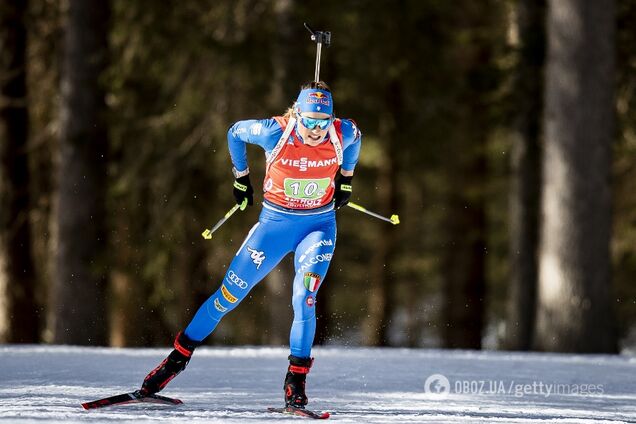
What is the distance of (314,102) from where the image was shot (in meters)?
7.07

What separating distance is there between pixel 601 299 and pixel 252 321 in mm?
14641

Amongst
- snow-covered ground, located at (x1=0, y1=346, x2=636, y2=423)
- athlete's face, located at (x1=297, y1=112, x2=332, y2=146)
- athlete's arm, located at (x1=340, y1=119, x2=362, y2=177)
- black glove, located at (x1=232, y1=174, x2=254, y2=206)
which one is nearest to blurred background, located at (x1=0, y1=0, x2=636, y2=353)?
snow-covered ground, located at (x1=0, y1=346, x2=636, y2=423)

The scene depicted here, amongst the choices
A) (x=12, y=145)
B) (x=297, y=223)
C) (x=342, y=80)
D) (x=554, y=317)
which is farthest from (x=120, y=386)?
(x=342, y=80)

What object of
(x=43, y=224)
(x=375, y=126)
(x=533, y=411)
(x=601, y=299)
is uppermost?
(x=375, y=126)

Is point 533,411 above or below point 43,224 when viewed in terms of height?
below

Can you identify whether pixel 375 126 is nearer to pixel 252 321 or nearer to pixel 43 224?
pixel 43 224

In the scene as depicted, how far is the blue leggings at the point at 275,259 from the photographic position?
7117 millimetres

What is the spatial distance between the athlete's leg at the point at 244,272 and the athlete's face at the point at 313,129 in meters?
0.58

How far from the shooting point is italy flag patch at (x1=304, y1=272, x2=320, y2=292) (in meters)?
7.05

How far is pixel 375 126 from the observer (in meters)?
18.2

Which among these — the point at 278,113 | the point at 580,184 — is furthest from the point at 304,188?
the point at 278,113

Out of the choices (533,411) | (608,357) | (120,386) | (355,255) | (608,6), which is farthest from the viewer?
(355,255)

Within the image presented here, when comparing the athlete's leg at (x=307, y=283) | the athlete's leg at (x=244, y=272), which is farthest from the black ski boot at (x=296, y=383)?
the athlete's leg at (x=244, y=272)

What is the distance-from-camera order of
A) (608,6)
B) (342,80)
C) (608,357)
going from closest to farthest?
1. (608,357)
2. (608,6)
3. (342,80)
